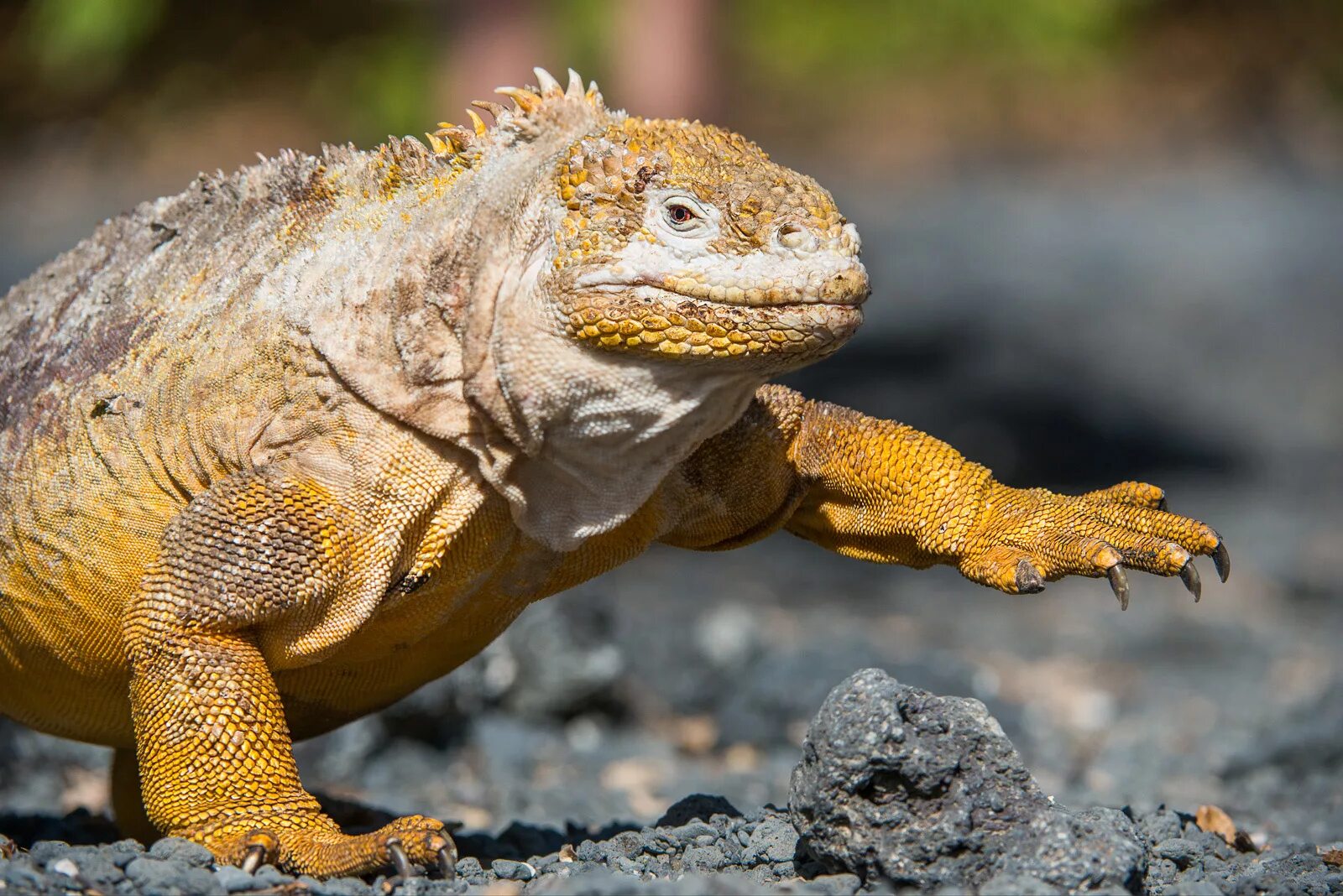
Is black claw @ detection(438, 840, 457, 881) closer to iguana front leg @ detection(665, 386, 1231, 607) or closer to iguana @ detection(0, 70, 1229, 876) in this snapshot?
iguana @ detection(0, 70, 1229, 876)

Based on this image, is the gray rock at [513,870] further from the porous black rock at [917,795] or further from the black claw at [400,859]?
the porous black rock at [917,795]

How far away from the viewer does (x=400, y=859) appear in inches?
159

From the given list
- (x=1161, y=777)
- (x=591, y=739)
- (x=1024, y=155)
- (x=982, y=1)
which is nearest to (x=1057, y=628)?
(x=1161, y=777)

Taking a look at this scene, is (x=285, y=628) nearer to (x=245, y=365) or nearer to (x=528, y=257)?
(x=245, y=365)

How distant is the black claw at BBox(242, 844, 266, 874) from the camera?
4051 mm

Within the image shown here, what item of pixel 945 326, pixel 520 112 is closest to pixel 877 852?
pixel 520 112

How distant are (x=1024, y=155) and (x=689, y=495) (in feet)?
50.9

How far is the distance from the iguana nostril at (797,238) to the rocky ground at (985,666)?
45.7 inches

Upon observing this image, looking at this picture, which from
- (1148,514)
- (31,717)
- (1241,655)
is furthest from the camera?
(1241,655)

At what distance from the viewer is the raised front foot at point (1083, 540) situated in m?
4.42

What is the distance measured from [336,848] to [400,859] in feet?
0.59

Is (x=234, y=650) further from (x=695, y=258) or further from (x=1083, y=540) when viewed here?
(x=1083, y=540)

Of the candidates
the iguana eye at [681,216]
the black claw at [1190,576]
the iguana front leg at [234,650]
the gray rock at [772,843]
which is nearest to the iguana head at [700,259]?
the iguana eye at [681,216]

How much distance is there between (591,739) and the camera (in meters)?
8.24
